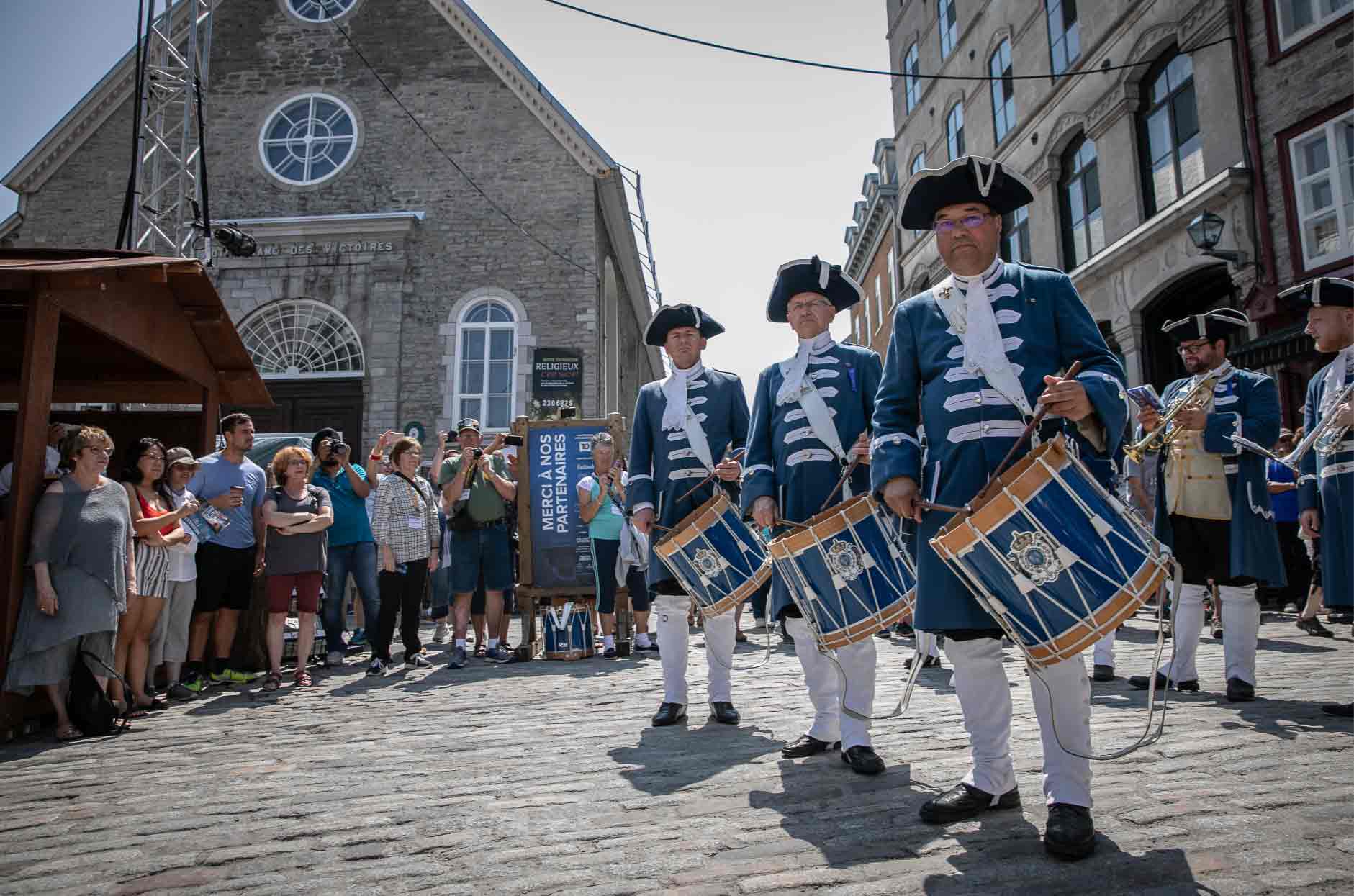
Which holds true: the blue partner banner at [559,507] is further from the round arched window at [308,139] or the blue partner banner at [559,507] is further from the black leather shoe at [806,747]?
the round arched window at [308,139]

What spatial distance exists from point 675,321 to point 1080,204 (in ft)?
58.1

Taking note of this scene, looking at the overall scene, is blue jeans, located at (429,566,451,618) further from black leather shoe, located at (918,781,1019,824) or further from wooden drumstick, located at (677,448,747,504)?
black leather shoe, located at (918,781,1019,824)

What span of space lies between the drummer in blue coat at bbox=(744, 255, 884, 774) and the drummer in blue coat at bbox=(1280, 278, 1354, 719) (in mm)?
2569

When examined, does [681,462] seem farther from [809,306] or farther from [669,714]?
[669,714]

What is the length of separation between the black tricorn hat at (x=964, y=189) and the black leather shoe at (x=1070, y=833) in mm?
2085

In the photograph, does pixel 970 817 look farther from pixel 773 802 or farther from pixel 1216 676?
pixel 1216 676

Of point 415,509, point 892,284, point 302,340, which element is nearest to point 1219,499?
point 415,509

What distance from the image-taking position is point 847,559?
3.69m

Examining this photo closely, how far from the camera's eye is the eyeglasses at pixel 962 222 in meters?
3.41

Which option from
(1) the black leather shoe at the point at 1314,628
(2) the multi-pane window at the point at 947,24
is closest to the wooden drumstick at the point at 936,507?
(1) the black leather shoe at the point at 1314,628

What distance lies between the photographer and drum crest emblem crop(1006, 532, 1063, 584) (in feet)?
8.75

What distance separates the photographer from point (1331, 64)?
43.4ft

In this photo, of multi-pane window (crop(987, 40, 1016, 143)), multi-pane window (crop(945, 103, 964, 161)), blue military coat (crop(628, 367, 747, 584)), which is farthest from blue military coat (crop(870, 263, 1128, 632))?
multi-pane window (crop(945, 103, 964, 161))

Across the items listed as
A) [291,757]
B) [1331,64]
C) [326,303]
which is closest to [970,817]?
[291,757]
